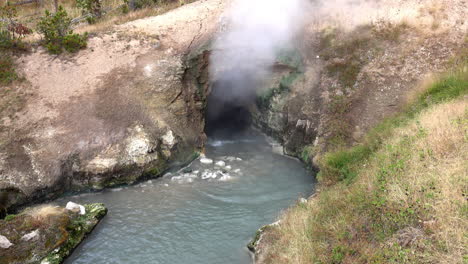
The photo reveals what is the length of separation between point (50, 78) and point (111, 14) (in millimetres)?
8489

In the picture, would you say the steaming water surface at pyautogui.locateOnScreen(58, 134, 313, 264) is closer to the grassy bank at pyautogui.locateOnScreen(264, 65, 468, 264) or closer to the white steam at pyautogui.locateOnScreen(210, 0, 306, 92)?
the grassy bank at pyautogui.locateOnScreen(264, 65, 468, 264)

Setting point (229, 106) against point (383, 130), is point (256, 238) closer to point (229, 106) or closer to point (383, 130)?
point (383, 130)

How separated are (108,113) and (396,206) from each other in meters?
11.1

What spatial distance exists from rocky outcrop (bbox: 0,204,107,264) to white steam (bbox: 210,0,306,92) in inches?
364

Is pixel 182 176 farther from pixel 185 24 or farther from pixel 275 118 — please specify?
pixel 185 24

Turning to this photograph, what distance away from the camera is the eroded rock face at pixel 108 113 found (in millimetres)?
13102

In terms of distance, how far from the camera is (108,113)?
1478cm

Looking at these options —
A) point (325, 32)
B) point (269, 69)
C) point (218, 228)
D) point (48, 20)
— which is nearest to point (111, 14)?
point (48, 20)

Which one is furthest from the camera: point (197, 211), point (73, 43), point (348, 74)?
point (73, 43)

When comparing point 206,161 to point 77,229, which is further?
point 206,161

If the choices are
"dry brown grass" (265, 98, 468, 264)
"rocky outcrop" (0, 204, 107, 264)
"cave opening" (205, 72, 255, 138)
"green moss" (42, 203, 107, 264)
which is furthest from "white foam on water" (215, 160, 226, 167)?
"rocky outcrop" (0, 204, 107, 264)

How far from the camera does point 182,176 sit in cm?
1431

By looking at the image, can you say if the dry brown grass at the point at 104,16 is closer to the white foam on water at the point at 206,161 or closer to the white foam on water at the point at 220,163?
the white foam on water at the point at 206,161

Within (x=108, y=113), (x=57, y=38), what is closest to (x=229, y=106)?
(x=108, y=113)
